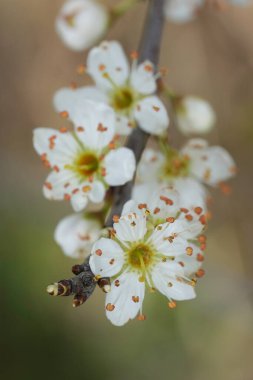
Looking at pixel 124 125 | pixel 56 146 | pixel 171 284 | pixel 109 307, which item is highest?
pixel 124 125

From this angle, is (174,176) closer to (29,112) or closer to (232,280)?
(232,280)

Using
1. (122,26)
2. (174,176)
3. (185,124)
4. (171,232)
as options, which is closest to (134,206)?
(171,232)

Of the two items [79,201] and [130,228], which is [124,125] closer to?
[79,201]

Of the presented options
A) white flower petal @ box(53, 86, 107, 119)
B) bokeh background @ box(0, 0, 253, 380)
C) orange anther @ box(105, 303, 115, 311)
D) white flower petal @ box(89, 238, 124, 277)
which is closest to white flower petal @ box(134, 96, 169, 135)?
white flower petal @ box(53, 86, 107, 119)

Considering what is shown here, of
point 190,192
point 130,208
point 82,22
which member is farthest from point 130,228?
point 82,22

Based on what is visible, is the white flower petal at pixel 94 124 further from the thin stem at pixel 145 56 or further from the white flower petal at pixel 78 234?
the white flower petal at pixel 78 234

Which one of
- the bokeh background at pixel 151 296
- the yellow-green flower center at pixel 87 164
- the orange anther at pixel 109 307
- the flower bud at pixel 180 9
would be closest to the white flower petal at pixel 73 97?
the yellow-green flower center at pixel 87 164

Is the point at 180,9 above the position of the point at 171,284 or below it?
above
